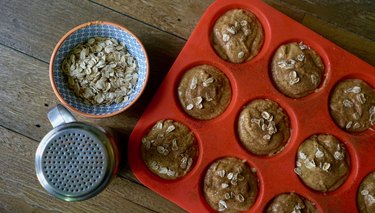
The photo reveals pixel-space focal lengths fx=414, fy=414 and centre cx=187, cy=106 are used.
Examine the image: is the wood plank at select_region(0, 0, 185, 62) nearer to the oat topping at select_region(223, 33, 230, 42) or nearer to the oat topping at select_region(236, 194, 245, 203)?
the oat topping at select_region(223, 33, 230, 42)

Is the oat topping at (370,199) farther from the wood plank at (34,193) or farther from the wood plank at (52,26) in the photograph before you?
the wood plank at (52,26)

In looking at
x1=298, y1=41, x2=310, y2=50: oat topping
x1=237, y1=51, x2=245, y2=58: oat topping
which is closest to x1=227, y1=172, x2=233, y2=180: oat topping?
x1=237, y1=51, x2=245, y2=58: oat topping

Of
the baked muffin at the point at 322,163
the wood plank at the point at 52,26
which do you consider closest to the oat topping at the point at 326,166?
the baked muffin at the point at 322,163

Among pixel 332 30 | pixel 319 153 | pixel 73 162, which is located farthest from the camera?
pixel 332 30

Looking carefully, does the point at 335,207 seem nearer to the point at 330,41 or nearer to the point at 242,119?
the point at 242,119

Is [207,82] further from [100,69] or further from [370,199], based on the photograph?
[370,199]

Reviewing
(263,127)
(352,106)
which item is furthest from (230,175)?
(352,106)
